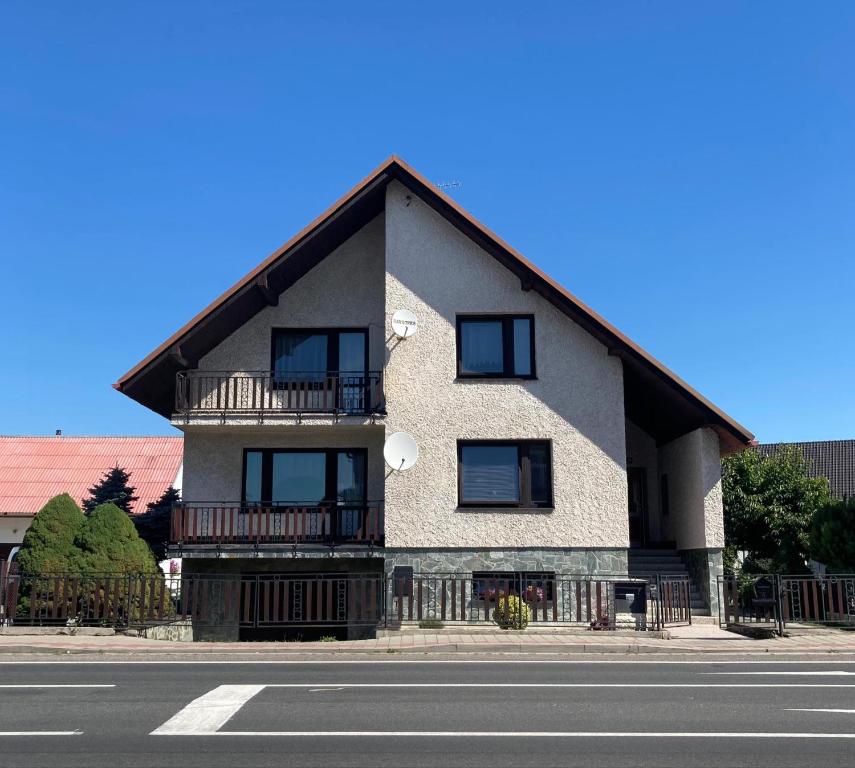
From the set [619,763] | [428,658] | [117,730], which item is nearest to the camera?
[619,763]

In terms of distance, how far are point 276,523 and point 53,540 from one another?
4474 mm

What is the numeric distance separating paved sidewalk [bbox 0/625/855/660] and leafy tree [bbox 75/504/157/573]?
2654 millimetres

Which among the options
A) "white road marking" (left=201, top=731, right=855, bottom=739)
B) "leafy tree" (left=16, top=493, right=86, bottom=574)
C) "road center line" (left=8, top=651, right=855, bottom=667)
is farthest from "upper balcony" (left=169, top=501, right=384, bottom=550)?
"white road marking" (left=201, top=731, right=855, bottom=739)

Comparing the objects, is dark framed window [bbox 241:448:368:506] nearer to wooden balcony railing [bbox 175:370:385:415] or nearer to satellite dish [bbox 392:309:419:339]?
wooden balcony railing [bbox 175:370:385:415]

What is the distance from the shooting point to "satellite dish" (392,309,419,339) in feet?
64.9

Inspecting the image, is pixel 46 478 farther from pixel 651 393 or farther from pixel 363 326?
pixel 651 393

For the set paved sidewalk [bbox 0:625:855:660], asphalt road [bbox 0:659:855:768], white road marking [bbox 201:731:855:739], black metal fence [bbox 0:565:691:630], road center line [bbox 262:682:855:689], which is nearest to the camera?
asphalt road [bbox 0:659:855:768]

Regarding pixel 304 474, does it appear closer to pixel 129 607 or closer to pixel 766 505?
pixel 129 607

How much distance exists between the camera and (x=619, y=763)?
686cm

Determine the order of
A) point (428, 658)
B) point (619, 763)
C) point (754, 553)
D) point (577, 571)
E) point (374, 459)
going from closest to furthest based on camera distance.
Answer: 1. point (619, 763)
2. point (428, 658)
3. point (577, 571)
4. point (374, 459)
5. point (754, 553)

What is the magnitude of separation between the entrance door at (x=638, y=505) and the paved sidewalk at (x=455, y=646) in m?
7.78

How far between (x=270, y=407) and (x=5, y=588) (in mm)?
6356

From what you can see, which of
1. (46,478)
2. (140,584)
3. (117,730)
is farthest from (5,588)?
(46,478)

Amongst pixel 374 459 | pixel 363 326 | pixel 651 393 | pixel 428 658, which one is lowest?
pixel 428 658
